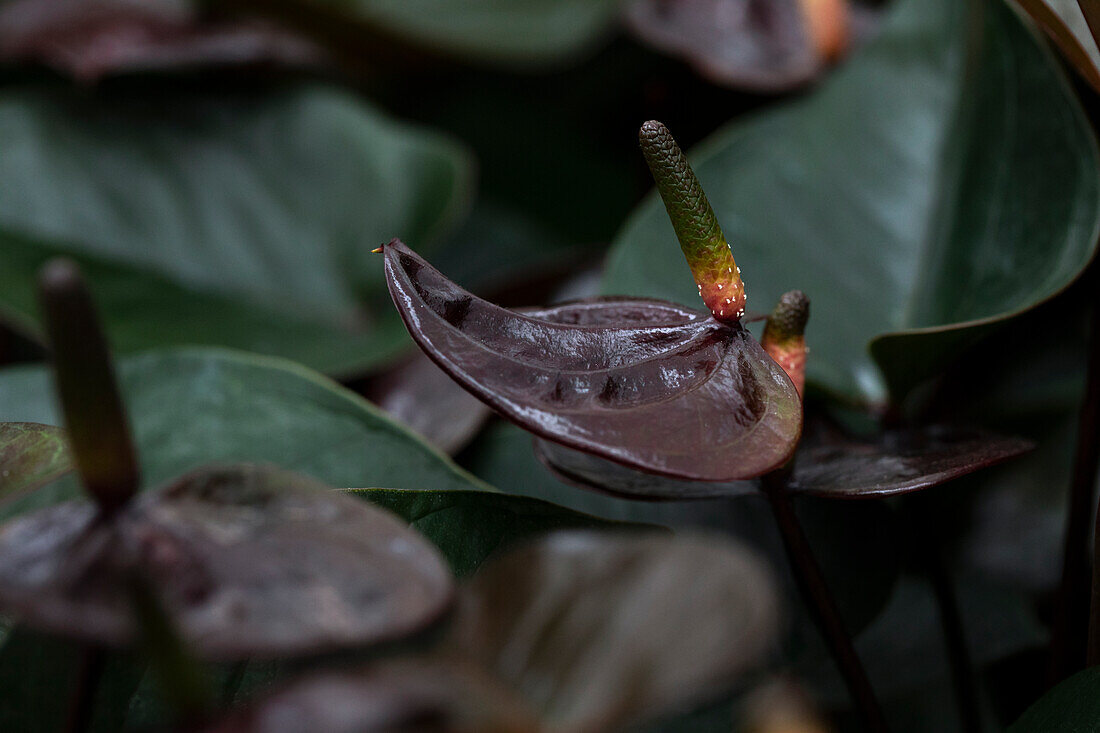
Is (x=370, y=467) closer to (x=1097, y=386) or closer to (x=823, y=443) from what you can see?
(x=823, y=443)

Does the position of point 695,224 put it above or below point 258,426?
above

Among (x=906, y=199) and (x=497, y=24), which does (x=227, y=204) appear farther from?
(x=906, y=199)

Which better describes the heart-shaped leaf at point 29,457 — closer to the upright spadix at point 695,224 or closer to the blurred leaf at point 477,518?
the blurred leaf at point 477,518

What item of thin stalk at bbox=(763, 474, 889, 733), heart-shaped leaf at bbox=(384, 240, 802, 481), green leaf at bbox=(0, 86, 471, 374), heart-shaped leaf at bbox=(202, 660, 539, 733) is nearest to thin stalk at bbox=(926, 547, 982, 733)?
thin stalk at bbox=(763, 474, 889, 733)

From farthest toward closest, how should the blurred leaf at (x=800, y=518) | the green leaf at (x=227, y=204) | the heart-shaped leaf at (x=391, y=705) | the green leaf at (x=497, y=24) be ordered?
1. the green leaf at (x=497, y=24)
2. the green leaf at (x=227, y=204)
3. the blurred leaf at (x=800, y=518)
4. the heart-shaped leaf at (x=391, y=705)

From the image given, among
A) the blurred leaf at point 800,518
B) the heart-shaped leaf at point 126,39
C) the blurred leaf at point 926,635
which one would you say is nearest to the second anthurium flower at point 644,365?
the blurred leaf at point 800,518

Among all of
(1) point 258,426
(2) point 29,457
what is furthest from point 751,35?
(2) point 29,457

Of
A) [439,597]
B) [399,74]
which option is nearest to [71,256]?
[399,74]
